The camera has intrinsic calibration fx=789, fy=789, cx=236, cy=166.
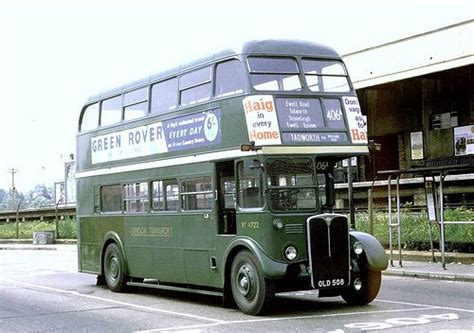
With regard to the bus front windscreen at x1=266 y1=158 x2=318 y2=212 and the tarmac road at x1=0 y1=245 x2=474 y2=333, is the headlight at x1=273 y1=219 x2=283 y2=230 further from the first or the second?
the tarmac road at x1=0 y1=245 x2=474 y2=333

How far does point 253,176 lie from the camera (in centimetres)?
1235

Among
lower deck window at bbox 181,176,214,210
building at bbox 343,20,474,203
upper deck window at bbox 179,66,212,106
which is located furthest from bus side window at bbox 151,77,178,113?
building at bbox 343,20,474,203

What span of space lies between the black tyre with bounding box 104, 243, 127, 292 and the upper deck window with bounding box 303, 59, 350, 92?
607 cm

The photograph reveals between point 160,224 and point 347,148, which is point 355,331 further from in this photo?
point 160,224

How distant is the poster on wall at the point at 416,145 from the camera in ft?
110

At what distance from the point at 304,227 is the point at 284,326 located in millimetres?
1883

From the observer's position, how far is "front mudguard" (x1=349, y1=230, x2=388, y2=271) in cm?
1240

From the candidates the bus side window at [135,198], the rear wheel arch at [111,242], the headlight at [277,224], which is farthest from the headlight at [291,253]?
the rear wheel arch at [111,242]

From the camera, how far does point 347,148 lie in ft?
41.8

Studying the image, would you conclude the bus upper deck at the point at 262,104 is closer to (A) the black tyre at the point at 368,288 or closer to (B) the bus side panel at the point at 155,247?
(B) the bus side panel at the point at 155,247

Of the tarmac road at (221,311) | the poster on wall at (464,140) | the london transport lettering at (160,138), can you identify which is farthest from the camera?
the poster on wall at (464,140)

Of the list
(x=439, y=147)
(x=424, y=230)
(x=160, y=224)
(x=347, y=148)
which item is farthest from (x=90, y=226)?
(x=439, y=147)

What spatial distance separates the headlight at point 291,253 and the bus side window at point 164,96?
12.9ft

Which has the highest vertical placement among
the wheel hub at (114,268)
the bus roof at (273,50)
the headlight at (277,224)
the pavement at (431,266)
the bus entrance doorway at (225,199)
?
the bus roof at (273,50)
